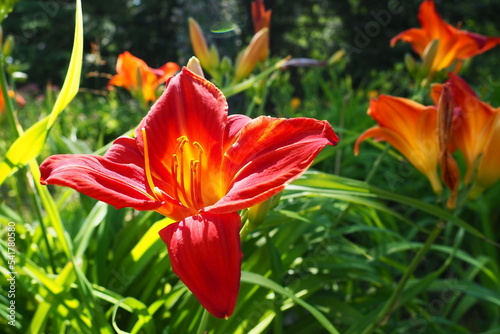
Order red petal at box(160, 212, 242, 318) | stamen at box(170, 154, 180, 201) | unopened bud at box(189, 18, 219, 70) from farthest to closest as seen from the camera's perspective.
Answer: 1. unopened bud at box(189, 18, 219, 70)
2. stamen at box(170, 154, 180, 201)
3. red petal at box(160, 212, 242, 318)

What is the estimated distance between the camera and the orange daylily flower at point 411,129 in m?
0.97

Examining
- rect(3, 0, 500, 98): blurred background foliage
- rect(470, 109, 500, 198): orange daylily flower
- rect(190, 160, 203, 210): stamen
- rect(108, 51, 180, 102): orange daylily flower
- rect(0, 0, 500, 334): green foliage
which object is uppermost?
rect(190, 160, 203, 210): stamen

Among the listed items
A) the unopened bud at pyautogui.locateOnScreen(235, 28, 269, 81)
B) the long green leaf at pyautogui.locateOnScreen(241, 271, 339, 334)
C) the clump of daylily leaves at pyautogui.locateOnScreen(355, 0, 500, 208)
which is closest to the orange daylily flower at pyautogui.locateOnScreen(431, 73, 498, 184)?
the clump of daylily leaves at pyautogui.locateOnScreen(355, 0, 500, 208)

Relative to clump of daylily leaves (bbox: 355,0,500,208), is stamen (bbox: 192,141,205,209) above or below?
above

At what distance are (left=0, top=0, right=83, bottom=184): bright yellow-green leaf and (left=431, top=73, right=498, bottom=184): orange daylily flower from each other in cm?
75

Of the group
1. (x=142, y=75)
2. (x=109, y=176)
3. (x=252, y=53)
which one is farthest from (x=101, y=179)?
(x=142, y=75)

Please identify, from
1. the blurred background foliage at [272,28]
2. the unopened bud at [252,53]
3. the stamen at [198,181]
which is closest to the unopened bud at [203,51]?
the unopened bud at [252,53]

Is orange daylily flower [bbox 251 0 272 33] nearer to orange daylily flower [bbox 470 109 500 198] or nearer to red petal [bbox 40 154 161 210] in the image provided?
orange daylily flower [bbox 470 109 500 198]

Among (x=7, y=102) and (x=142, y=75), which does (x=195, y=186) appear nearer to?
(x=7, y=102)

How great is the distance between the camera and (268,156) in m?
0.64

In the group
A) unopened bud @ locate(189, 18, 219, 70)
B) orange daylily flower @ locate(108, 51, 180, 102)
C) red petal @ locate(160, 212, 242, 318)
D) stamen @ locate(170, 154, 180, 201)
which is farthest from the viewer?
orange daylily flower @ locate(108, 51, 180, 102)

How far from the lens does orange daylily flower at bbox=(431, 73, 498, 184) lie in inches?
37.8

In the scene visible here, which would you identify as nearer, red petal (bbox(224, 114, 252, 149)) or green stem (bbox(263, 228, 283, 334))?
red petal (bbox(224, 114, 252, 149))

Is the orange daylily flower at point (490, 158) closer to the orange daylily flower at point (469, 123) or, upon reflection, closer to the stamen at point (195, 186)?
the orange daylily flower at point (469, 123)
